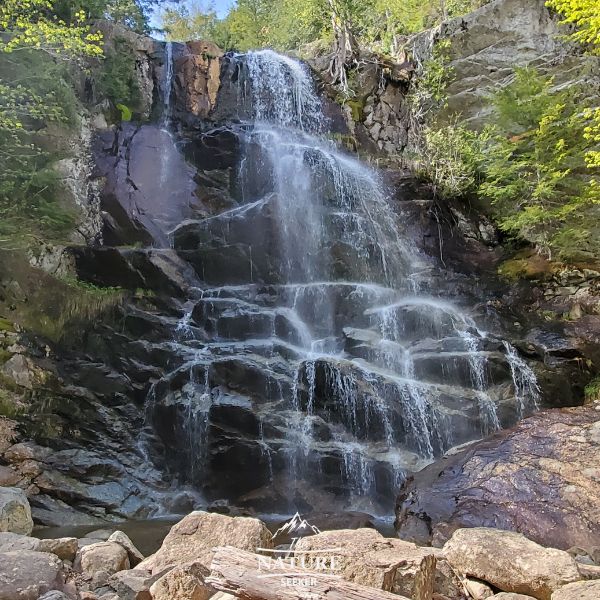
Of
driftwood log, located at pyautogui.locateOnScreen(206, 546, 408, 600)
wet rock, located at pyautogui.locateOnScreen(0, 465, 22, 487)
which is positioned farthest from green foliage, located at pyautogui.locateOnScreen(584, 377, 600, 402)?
wet rock, located at pyautogui.locateOnScreen(0, 465, 22, 487)

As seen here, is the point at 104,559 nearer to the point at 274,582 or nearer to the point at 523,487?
the point at 274,582

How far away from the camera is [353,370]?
397 inches

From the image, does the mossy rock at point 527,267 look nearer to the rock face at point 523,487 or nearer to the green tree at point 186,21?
the rock face at point 523,487

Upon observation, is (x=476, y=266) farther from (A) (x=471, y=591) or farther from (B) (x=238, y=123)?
(A) (x=471, y=591)

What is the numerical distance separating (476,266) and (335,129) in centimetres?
668

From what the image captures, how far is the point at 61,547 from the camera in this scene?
15.7 ft

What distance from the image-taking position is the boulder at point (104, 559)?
4.74 meters

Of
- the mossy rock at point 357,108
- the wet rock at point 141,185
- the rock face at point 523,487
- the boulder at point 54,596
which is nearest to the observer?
the boulder at point 54,596

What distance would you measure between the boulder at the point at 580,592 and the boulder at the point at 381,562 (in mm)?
789

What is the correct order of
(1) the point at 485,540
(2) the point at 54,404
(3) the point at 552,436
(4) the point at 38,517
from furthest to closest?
(2) the point at 54,404 < (4) the point at 38,517 < (3) the point at 552,436 < (1) the point at 485,540

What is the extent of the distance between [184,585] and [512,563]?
2.46m

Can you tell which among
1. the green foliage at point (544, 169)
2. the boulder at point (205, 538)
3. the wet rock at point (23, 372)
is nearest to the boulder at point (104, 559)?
the boulder at point (205, 538)

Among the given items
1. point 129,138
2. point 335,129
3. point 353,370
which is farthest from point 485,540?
point 335,129

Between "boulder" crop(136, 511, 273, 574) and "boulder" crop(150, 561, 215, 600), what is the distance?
0.84 meters
